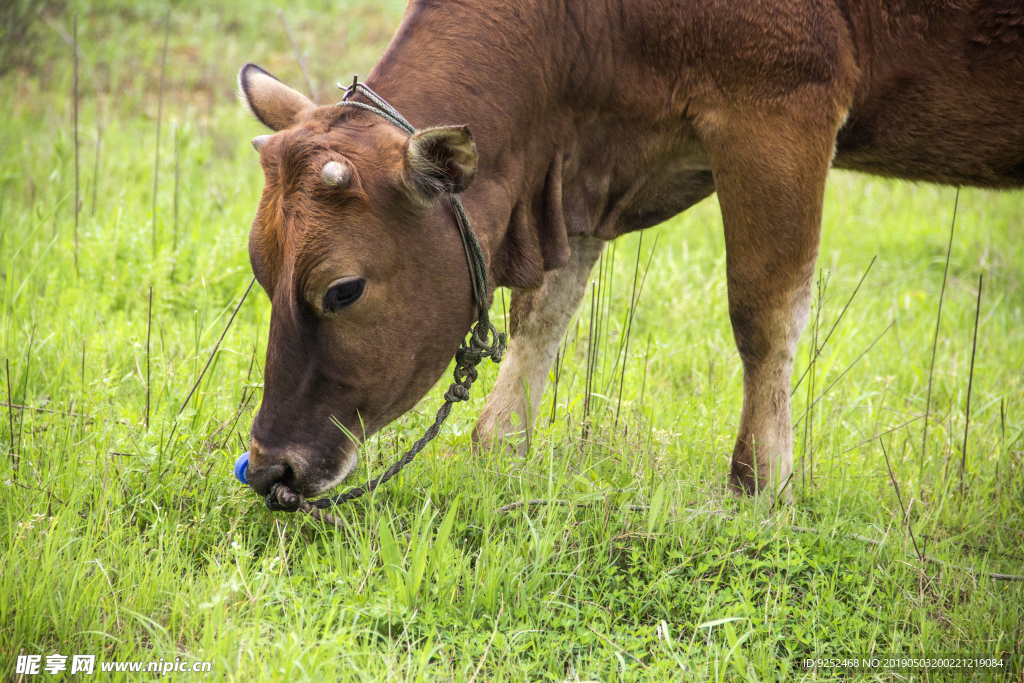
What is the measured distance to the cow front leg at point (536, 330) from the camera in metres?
4.01

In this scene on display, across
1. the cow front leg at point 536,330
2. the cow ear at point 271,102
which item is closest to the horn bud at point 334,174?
the cow ear at point 271,102

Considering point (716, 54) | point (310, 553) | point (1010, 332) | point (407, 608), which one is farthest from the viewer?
point (1010, 332)

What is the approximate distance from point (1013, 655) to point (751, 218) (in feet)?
5.78

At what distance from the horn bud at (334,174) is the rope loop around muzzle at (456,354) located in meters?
0.33

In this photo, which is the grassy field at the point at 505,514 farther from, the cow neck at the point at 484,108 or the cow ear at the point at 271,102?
the cow ear at the point at 271,102

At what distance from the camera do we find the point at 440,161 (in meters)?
2.81

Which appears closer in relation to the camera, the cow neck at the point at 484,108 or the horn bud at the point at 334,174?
the horn bud at the point at 334,174

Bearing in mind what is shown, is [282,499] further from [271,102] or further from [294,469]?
[271,102]

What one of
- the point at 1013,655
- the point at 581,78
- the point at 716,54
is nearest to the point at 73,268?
the point at 581,78

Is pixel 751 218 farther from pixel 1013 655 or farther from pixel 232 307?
pixel 232 307

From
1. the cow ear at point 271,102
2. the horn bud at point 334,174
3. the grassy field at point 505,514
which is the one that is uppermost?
Result: the cow ear at point 271,102

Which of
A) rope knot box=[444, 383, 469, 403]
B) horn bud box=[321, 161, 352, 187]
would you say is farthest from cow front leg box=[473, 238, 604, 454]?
horn bud box=[321, 161, 352, 187]

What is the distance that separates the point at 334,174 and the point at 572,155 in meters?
1.16

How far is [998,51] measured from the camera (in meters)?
3.28
